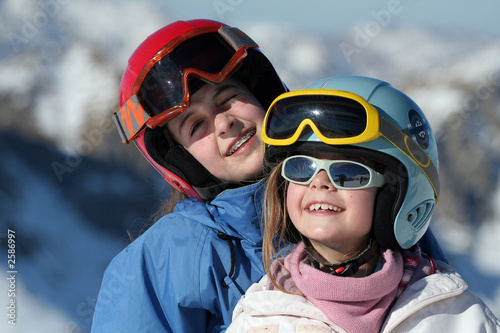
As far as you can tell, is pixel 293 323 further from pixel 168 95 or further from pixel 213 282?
pixel 168 95

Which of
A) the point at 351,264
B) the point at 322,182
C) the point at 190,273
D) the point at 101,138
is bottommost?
the point at 101,138

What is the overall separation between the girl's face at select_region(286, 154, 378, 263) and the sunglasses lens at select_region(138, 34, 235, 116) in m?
0.77

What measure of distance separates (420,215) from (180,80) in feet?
3.49

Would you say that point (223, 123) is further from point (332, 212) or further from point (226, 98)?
point (332, 212)

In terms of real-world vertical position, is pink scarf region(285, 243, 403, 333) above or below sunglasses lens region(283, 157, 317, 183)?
below

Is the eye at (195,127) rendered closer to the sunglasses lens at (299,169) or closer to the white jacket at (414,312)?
the sunglasses lens at (299,169)

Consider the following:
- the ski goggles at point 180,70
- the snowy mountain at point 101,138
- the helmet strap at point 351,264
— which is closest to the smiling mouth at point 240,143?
the ski goggles at point 180,70

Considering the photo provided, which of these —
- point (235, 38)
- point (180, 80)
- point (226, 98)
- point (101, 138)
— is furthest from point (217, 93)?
point (101, 138)

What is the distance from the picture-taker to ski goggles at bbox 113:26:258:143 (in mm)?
2123

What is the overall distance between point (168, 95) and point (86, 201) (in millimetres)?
2950

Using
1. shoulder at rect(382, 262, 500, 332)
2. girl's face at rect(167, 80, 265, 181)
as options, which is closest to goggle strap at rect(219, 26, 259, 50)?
girl's face at rect(167, 80, 265, 181)

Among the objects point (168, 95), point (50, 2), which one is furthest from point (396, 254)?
point (50, 2)

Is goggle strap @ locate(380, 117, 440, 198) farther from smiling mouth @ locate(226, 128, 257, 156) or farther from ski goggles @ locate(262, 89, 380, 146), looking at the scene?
smiling mouth @ locate(226, 128, 257, 156)

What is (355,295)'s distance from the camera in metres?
1.48
